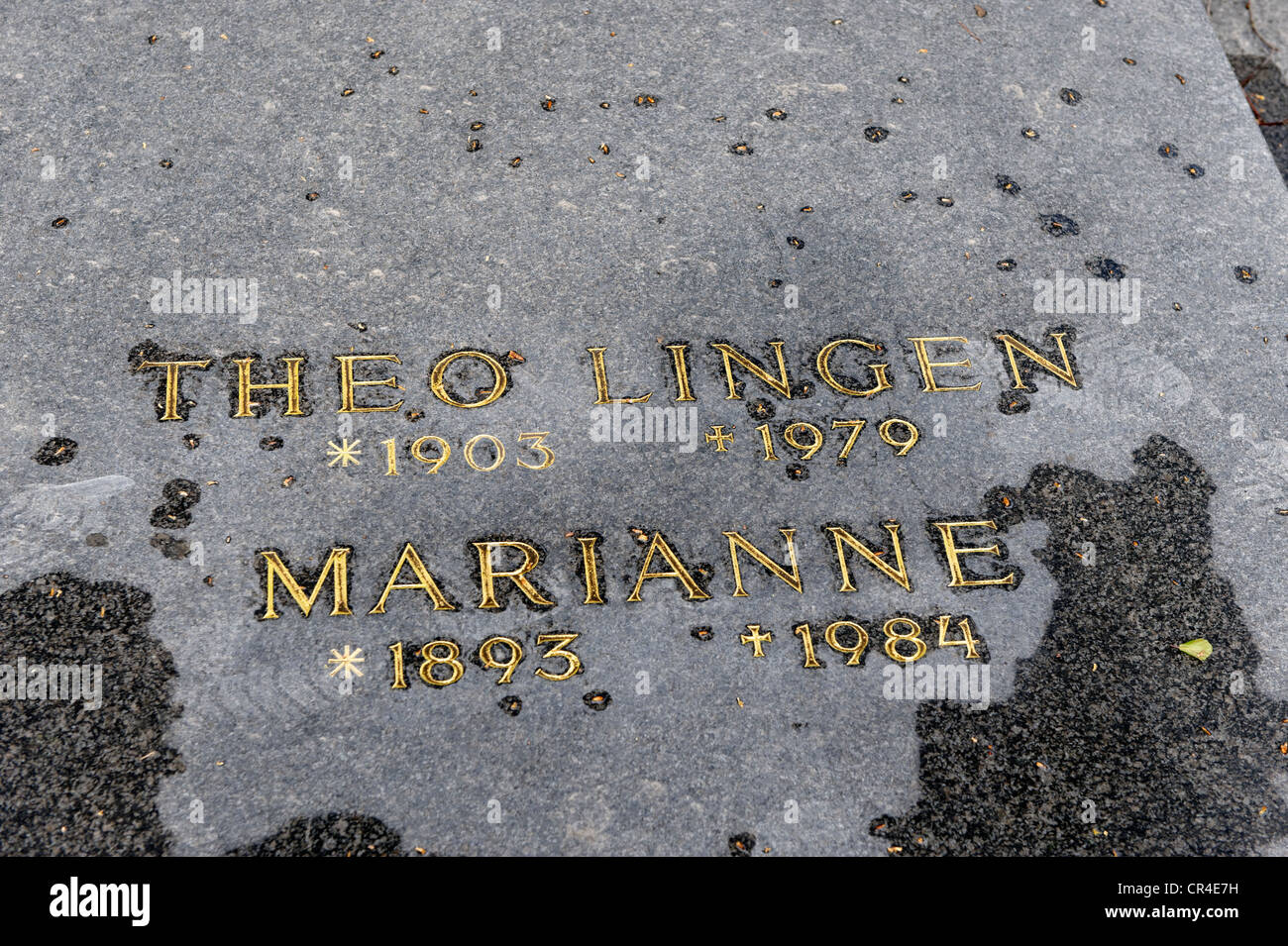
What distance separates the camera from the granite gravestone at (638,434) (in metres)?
3.28

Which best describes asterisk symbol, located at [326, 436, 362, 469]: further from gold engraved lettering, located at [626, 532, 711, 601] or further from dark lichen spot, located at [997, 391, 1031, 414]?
dark lichen spot, located at [997, 391, 1031, 414]

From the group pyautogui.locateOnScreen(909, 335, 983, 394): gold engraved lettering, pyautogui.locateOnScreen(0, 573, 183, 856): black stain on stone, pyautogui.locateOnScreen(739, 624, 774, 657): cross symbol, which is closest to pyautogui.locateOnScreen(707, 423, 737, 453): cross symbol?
pyautogui.locateOnScreen(739, 624, 774, 657): cross symbol

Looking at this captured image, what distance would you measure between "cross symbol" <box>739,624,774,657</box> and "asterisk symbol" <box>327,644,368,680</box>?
139 centimetres

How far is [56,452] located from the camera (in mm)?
3762

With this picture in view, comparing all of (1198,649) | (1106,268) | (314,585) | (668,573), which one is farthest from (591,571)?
(1106,268)

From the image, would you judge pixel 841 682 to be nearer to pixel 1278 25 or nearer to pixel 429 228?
pixel 429 228

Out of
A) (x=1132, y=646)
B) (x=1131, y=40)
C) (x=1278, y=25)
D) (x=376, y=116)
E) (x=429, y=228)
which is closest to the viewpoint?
(x=1132, y=646)

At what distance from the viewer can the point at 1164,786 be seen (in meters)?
3.33

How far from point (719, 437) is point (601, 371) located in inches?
22.8

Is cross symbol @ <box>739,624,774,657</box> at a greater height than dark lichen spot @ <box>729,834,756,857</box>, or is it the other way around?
cross symbol @ <box>739,624,774,657</box>

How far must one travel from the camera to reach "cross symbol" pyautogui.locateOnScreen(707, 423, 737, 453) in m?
3.91
